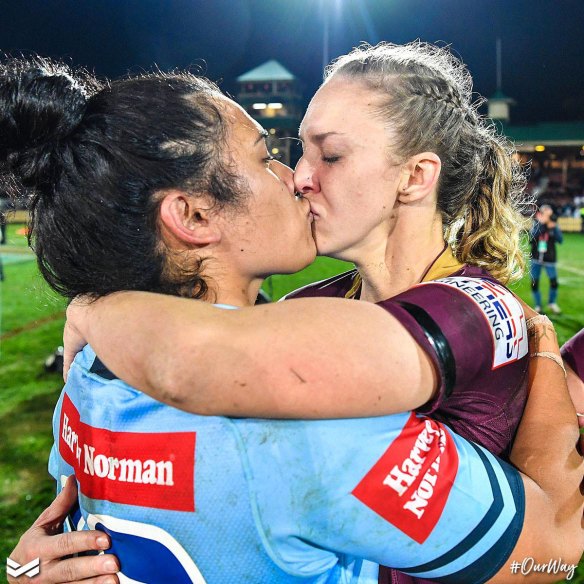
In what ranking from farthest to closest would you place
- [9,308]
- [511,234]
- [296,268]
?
1. [9,308]
2. [511,234]
3. [296,268]

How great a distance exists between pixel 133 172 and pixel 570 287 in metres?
15.0

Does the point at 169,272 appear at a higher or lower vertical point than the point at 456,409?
higher

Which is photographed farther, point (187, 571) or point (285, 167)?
point (285, 167)

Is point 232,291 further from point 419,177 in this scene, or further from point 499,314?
point 419,177

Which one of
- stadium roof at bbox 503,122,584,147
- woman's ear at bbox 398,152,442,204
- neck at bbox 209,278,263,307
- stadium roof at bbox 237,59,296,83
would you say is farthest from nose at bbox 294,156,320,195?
stadium roof at bbox 237,59,296,83

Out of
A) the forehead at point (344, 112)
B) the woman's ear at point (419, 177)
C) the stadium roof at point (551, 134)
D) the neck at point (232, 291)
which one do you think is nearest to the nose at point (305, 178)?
the forehead at point (344, 112)

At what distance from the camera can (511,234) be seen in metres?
2.29

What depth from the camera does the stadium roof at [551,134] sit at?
47.0m

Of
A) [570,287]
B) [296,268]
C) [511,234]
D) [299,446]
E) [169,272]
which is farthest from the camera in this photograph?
[570,287]

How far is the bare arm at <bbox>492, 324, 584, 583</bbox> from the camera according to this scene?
127cm

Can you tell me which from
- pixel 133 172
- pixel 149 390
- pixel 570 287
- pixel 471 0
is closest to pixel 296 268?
pixel 133 172

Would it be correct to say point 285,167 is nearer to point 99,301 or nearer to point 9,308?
point 99,301

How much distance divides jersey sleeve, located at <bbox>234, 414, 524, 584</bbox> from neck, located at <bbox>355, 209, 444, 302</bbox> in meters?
1.01

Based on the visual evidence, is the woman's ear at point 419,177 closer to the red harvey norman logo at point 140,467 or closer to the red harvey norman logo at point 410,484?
the red harvey norman logo at point 410,484
